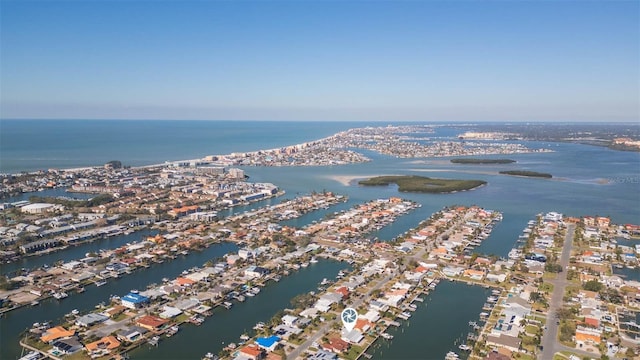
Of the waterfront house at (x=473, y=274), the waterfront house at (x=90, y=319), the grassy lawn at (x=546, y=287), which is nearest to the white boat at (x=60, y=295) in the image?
the waterfront house at (x=90, y=319)

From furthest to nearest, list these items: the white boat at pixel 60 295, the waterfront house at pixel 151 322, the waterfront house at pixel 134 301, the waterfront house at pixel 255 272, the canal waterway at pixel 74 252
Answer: the canal waterway at pixel 74 252 < the waterfront house at pixel 255 272 < the white boat at pixel 60 295 < the waterfront house at pixel 134 301 < the waterfront house at pixel 151 322

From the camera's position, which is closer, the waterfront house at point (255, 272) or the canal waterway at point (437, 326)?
the canal waterway at point (437, 326)

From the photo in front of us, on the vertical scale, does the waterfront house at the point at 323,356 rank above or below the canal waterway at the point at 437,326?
above

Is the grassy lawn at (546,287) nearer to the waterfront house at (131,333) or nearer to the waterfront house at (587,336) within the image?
the waterfront house at (587,336)

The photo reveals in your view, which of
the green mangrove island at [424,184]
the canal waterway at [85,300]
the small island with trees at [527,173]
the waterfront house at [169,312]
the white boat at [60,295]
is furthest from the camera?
the small island with trees at [527,173]

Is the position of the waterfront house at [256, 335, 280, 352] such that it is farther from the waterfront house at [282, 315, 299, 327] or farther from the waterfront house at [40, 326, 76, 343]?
the waterfront house at [40, 326, 76, 343]

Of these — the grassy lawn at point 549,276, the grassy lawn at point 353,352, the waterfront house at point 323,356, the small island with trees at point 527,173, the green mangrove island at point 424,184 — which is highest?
the small island with trees at point 527,173

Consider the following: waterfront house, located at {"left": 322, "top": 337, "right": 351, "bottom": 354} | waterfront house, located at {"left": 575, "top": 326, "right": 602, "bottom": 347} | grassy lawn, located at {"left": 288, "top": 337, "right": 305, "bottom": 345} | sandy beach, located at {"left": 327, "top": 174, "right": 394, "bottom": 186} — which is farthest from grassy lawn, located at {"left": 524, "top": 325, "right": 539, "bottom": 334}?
sandy beach, located at {"left": 327, "top": 174, "right": 394, "bottom": 186}
